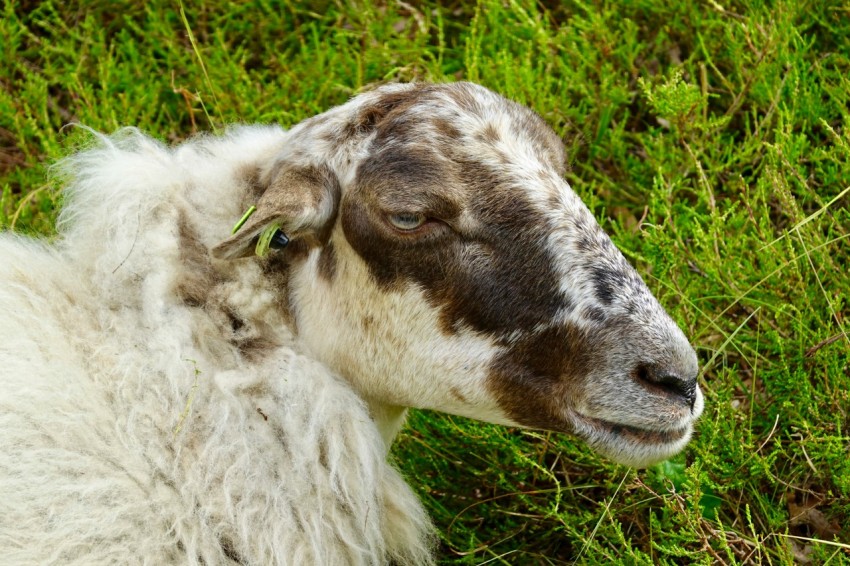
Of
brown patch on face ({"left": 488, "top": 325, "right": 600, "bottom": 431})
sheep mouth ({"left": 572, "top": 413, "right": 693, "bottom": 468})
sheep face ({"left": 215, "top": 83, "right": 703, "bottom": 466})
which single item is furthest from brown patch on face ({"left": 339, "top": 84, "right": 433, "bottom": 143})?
sheep mouth ({"left": 572, "top": 413, "right": 693, "bottom": 468})

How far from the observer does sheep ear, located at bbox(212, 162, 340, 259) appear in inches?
116

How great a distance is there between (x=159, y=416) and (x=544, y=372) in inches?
45.7

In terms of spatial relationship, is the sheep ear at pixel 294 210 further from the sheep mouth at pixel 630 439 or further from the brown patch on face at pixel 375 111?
the sheep mouth at pixel 630 439

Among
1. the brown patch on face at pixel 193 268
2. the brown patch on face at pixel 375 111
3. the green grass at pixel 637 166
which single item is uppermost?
the brown patch on face at pixel 375 111

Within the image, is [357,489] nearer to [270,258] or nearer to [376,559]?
[376,559]

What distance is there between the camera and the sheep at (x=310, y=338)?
285 centimetres

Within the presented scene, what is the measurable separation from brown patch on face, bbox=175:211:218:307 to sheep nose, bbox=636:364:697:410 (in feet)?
4.48

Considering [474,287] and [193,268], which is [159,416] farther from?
[474,287]

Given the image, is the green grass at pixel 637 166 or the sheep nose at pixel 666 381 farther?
the green grass at pixel 637 166

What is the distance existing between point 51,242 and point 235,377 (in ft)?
4.05

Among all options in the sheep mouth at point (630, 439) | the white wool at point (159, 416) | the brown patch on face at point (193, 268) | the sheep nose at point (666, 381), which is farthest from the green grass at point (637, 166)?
the brown patch on face at point (193, 268)

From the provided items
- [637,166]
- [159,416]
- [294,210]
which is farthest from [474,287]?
[637,166]

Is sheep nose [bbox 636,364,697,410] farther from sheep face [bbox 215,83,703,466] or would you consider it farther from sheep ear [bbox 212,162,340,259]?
sheep ear [bbox 212,162,340,259]

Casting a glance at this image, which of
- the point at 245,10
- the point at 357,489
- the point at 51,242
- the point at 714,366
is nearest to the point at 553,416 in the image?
the point at 357,489
